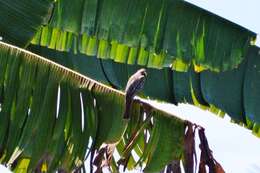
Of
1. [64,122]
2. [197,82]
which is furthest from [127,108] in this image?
[197,82]

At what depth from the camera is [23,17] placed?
213 inches

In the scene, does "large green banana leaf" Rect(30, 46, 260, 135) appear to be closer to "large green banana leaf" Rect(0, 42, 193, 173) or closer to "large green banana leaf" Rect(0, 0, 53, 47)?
"large green banana leaf" Rect(0, 0, 53, 47)

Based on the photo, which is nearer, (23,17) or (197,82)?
(23,17)

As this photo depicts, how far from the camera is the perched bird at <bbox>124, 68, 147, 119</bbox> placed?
4336mm

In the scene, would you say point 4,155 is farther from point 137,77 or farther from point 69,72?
point 137,77

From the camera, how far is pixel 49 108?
503cm

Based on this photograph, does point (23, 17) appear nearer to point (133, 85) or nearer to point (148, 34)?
point (148, 34)

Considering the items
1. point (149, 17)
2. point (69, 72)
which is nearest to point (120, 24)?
point (149, 17)

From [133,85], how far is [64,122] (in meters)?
0.77

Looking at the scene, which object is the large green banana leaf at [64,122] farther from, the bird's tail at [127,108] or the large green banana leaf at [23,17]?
the large green banana leaf at [23,17]

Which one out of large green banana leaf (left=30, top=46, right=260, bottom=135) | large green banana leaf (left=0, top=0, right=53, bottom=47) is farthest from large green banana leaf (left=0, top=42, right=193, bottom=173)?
large green banana leaf (left=30, top=46, right=260, bottom=135)

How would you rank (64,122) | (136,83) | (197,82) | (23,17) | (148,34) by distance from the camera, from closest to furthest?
(136,83) < (64,122) < (23,17) < (148,34) < (197,82)

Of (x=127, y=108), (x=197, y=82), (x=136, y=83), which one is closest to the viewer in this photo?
(x=136, y=83)

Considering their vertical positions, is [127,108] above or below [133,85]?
below
